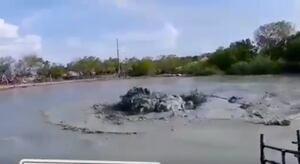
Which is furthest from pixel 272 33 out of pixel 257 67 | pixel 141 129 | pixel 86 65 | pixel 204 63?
pixel 86 65

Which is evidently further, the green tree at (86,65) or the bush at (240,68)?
the green tree at (86,65)

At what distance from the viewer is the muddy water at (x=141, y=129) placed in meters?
2.16

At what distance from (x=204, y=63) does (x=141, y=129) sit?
38cm

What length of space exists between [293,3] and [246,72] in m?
0.34

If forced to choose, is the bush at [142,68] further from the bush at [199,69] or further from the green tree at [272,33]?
the green tree at [272,33]

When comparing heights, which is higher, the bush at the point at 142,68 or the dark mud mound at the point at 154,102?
the bush at the point at 142,68

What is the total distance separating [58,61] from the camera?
238 cm

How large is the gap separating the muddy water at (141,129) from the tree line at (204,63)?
43 millimetres

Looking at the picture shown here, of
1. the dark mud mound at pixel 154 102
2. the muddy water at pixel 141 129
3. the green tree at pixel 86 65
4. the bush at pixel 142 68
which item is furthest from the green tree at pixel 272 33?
the green tree at pixel 86 65

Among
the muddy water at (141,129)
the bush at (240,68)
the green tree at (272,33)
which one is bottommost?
the muddy water at (141,129)

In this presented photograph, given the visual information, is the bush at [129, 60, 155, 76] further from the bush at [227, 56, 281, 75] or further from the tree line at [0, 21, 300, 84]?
the bush at [227, 56, 281, 75]

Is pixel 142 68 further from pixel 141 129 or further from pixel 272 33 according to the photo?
pixel 272 33

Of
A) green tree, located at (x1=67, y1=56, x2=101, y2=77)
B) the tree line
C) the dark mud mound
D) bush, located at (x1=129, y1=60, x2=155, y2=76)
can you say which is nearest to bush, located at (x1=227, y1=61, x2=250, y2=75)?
the tree line

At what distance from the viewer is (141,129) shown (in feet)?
7.32
